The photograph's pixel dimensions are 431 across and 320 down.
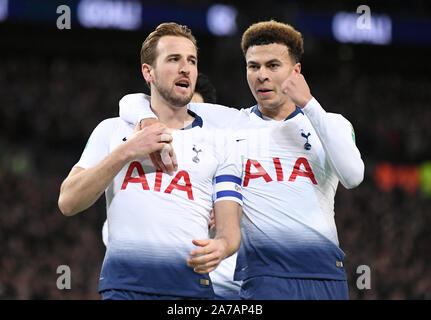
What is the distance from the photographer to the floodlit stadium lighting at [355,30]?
741 inches

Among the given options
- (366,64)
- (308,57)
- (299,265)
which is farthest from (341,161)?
(366,64)

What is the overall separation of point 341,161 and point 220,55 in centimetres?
1489

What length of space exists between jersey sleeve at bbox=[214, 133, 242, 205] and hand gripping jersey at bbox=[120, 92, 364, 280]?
20cm

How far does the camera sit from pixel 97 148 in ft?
13.1

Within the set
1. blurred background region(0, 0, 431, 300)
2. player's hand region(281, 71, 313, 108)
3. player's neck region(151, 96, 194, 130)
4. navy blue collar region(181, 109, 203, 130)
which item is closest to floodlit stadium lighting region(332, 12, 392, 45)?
blurred background region(0, 0, 431, 300)

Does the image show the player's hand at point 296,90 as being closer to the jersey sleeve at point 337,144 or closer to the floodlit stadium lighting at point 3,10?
the jersey sleeve at point 337,144

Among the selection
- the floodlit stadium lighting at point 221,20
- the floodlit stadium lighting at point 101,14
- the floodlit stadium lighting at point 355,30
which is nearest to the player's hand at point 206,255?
the floodlit stadium lighting at point 101,14

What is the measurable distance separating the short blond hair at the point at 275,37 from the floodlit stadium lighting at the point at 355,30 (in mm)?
14401

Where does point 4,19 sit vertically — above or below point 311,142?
above

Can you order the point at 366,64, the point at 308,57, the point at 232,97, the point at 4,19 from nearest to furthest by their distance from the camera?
the point at 4,19 < the point at 232,97 < the point at 308,57 < the point at 366,64

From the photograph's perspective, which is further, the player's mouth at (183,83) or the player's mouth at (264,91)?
the player's mouth at (264,91)

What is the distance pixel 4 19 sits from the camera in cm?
1667

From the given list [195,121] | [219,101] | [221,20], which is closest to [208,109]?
[195,121]
